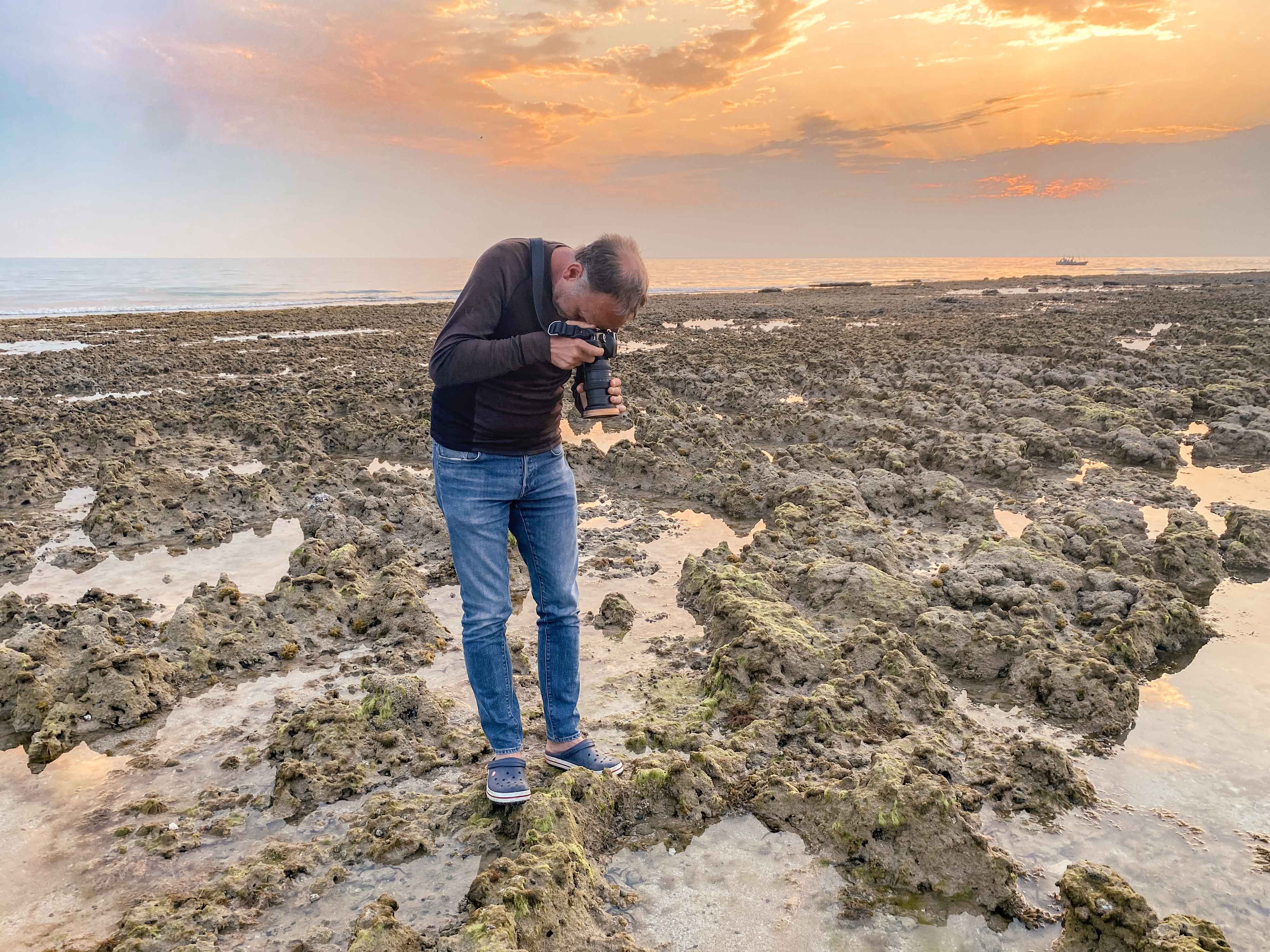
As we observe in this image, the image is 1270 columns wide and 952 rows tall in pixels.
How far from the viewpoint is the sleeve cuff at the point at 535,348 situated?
8.57ft

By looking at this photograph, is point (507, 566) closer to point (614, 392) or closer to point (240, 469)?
point (614, 392)

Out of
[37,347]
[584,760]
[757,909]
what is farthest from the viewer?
[37,347]

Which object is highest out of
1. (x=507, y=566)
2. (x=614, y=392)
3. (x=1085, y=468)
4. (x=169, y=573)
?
(x=614, y=392)

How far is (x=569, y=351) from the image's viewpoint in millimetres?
2637

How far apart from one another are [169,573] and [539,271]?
4463mm

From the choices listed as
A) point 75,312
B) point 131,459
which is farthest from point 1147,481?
point 75,312

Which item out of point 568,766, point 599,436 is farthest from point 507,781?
point 599,436

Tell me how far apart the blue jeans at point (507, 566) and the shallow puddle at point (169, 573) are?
114 inches

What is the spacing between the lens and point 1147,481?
7328mm

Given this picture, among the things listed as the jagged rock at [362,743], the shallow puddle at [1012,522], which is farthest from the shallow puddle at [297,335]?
the jagged rock at [362,743]

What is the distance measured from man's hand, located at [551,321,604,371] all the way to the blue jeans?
493 mm

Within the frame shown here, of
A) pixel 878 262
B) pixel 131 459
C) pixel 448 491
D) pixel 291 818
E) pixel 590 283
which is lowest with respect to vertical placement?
pixel 291 818

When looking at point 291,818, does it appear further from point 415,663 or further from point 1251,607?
point 1251,607

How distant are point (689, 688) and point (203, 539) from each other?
446 cm
